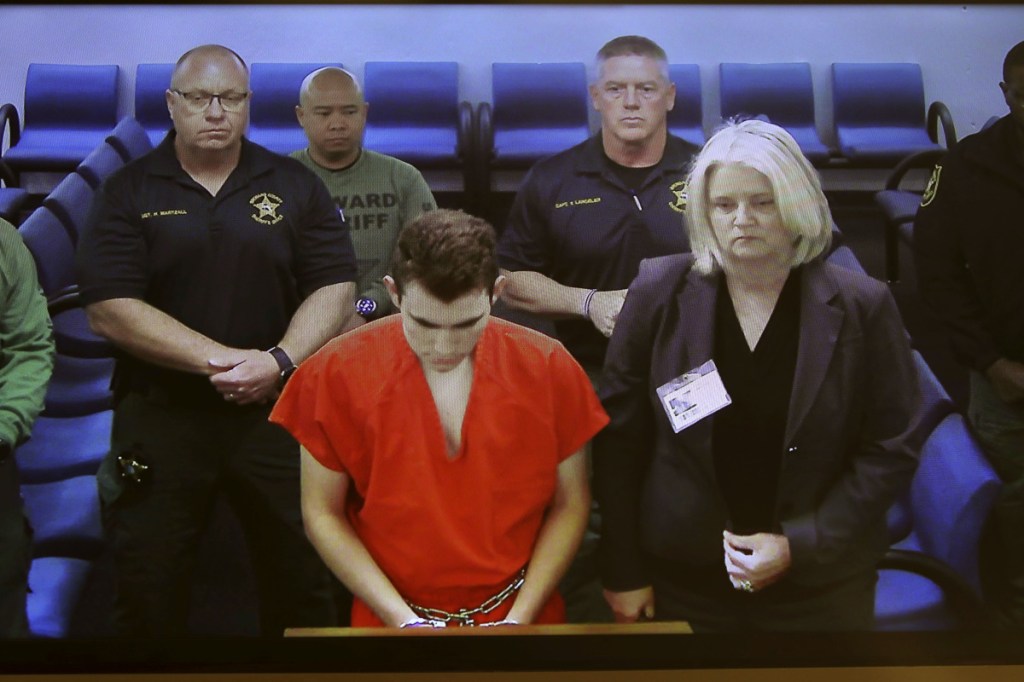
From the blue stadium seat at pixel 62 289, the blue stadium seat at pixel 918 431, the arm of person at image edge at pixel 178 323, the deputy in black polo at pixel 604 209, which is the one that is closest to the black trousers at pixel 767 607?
the blue stadium seat at pixel 918 431

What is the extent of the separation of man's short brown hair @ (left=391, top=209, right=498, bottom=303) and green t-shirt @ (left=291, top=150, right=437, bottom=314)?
43 millimetres

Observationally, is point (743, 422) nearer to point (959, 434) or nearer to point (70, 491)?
point (959, 434)

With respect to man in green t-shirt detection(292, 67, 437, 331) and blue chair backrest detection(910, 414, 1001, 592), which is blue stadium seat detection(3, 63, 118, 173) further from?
blue chair backrest detection(910, 414, 1001, 592)

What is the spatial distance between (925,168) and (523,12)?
39.1 inches

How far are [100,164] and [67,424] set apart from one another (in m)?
0.57

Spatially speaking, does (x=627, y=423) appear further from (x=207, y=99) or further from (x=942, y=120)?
(x=207, y=99)

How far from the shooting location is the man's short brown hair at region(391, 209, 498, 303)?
6.60 feet

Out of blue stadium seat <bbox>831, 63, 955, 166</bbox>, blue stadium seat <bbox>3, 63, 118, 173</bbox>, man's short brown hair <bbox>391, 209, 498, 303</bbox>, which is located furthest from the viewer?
blue stadium seat <bbox>831, 63, 955, 166</bbox>

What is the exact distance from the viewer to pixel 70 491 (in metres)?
2.12

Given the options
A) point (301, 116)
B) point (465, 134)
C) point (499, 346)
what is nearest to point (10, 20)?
point (301, 116)

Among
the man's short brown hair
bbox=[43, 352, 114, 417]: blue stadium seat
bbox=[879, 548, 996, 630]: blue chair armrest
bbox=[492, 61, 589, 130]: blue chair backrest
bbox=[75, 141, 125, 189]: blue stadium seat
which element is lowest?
bbox=[879, 548, 996, 630]: blue chair armrest

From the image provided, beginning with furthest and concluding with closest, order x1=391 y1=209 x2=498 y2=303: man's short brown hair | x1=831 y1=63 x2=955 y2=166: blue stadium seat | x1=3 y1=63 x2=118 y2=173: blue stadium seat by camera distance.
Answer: x1=831 y1=63 x2=955 y2=166: blue stadium seat
x1=3 y1=63 x2=118 y2=173: blue stadium seat
x1=391 y1=209 x2=498 y2=303: man's short brown hair

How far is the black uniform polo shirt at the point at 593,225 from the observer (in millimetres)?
2135

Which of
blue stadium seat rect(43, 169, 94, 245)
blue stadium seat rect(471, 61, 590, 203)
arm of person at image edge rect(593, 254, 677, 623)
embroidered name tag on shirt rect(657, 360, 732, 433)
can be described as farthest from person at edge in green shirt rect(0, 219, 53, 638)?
embroidered name tag on shirt rect(657, 360, 732, 433)
